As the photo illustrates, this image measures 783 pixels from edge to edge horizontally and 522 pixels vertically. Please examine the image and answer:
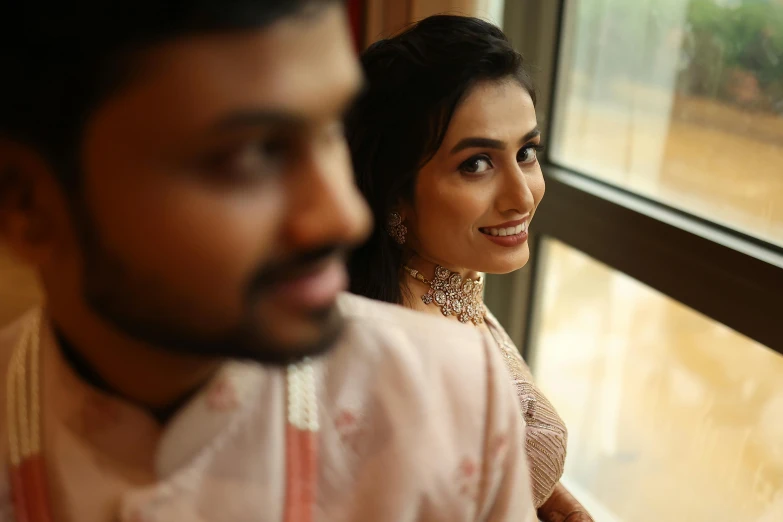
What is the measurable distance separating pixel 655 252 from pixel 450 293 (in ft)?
1.42

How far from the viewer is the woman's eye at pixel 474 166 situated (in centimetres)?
106

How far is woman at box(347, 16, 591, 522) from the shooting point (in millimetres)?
1040

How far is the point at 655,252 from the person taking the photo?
4.41 feet

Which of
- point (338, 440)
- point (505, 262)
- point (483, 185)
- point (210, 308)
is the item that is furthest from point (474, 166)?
point (210, 308)

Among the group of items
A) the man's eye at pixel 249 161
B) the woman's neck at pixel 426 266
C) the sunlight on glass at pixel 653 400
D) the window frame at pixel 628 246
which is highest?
the man's eye at pixel 249 161

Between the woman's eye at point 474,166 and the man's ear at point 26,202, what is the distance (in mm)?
596

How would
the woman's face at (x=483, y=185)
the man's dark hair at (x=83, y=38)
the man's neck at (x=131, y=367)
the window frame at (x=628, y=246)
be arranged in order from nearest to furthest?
1. the man's dark hair at (x=83, y=38)
2. the man's neck at (x=131, y=367)
3. the woman's face at (x=483, y=185)
4. the window frame at (x=628, y=246)

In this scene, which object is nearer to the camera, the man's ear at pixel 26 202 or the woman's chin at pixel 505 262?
the man's ear at pixel 26 202

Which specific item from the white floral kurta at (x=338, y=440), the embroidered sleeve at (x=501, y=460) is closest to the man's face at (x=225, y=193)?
the white floral kurta at (x=338, y=440)

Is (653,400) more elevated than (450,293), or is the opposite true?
(450,293)

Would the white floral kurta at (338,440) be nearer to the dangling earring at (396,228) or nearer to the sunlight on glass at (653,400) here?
the dangling earring at (396,228)

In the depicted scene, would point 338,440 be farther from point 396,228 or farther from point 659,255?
point 659,255

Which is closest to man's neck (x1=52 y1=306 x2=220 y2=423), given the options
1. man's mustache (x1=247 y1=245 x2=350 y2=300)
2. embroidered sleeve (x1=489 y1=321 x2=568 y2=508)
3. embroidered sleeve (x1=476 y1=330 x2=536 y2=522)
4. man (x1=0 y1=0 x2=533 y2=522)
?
man (x1=0 y1=0 x2=533 y2=522)

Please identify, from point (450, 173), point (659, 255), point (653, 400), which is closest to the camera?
point (450, 173)
